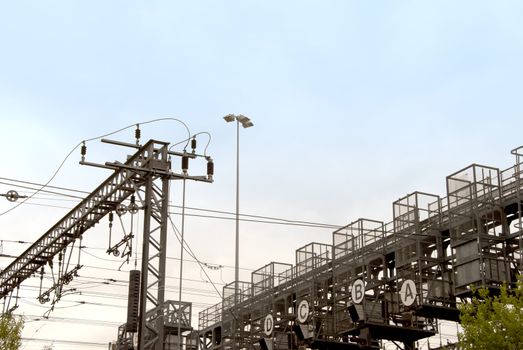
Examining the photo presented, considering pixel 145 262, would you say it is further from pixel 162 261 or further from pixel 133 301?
pixel 133 301

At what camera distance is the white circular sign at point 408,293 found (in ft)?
124

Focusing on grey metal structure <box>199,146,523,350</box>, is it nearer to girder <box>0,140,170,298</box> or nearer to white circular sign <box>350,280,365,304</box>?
white circular sign <box>350,280,365,304</box>

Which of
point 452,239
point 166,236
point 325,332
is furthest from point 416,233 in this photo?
point 166,236

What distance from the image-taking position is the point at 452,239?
38.0m

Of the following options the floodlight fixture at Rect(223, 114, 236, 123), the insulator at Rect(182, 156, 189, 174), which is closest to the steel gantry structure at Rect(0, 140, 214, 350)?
the insulator at Rect(182, 156, 189, 174)

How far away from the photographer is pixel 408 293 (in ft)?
125

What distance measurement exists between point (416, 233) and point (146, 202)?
12.3m

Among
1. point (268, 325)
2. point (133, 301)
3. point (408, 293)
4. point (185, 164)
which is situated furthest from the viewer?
point (268, 325)

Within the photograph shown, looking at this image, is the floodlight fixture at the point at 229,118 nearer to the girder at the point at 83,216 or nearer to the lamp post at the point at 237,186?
the lamp post at the point at 237,186

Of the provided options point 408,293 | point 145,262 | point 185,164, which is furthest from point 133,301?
point 408,293

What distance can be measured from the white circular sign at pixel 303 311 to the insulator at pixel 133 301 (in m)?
14.8

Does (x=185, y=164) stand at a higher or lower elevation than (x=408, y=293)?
higher

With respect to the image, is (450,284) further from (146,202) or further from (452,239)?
(146,202)

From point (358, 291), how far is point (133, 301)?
12219 mm
